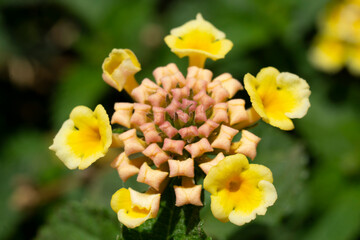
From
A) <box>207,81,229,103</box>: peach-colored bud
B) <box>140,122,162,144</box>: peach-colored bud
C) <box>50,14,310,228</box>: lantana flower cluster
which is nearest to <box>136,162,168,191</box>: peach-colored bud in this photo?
<box>50,14,310,228</box>: lantana flower cluster

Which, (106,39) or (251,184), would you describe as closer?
(251,184)

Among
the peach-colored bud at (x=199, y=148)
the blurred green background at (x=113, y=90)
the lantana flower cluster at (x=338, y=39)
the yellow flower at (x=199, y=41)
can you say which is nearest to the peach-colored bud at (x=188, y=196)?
the peach-colored bud at (x=199, y=148)

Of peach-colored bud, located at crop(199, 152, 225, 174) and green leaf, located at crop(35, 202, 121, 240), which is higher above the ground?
peach-colored bud, located at crop(199, 152, 225, 174)

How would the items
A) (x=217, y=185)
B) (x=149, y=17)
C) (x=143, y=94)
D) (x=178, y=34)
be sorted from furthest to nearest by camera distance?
(x=149, y=17)
(x=178, y=34)
(x=143, y=94)
(x=217, y=185)

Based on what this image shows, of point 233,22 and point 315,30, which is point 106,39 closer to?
point 233,22

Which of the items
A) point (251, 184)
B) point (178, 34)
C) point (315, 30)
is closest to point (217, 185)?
point (251, 184)

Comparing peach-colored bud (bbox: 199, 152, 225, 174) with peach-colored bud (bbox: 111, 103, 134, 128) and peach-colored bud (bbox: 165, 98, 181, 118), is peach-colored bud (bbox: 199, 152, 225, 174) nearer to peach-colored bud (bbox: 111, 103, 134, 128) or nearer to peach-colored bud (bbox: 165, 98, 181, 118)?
peach-colored bud (bbox: 165, 98, 181, 118)
